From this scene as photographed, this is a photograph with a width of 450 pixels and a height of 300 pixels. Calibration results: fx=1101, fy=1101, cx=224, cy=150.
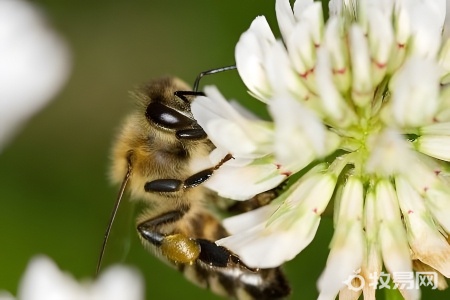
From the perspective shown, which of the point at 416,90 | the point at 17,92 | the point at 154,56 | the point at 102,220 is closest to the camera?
the point at 416,90

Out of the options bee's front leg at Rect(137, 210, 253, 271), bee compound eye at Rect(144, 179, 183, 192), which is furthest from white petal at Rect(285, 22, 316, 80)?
bee's front leg at Rect(137, 210, 253, 271)

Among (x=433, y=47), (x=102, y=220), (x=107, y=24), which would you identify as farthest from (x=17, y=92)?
(x=433, y=47)

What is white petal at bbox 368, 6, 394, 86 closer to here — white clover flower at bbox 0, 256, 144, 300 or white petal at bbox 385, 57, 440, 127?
white petal at bbox 385, 57, 440, 127

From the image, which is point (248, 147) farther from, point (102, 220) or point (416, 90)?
point (102, 220)

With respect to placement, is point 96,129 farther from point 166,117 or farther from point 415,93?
point 415,93

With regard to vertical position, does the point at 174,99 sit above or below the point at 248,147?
above

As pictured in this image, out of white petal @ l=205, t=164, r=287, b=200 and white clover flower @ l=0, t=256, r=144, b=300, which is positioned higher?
white petal @ l=205, t=164, r=287, b=200
